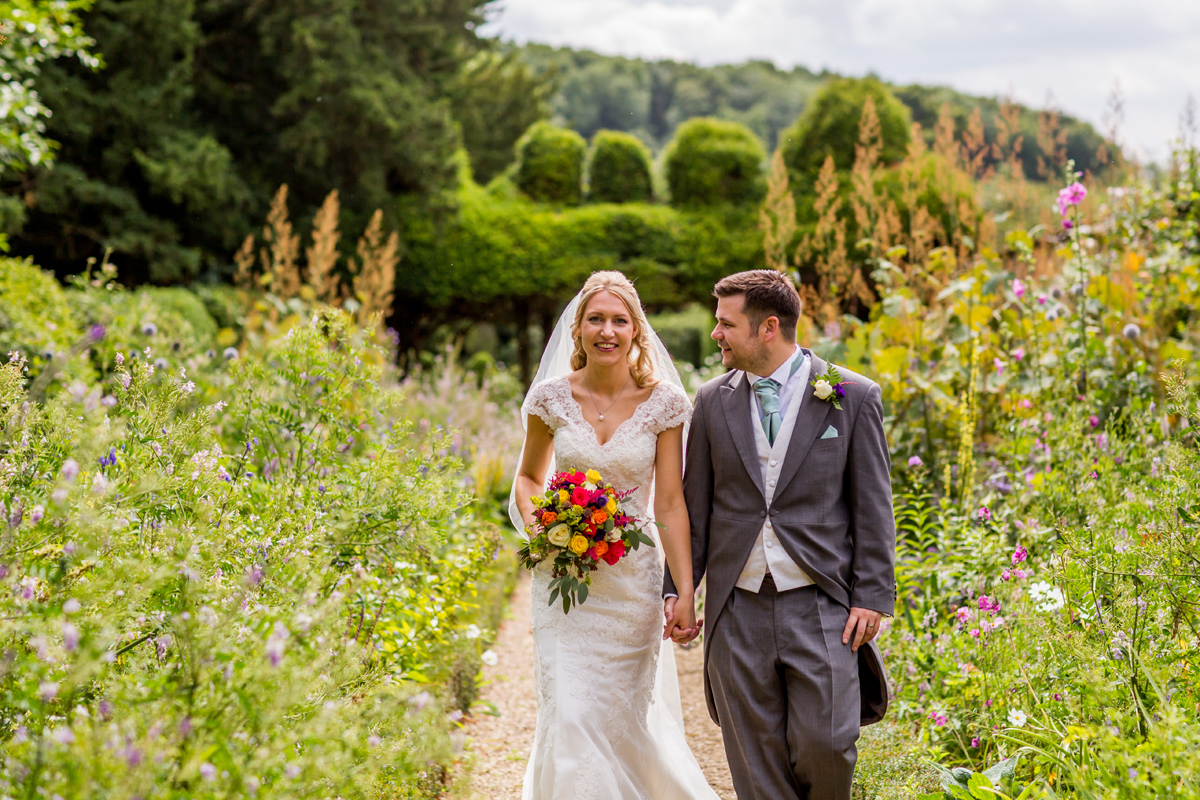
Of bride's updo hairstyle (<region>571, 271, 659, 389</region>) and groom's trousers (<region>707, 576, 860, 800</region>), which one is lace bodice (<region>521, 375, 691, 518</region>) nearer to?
bride's updo hairstyle (<region>571, 271, 659, 389</region>)

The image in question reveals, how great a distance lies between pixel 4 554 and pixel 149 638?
42 cm

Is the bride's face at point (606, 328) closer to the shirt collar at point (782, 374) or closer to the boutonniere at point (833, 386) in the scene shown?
the shirt collar at point (782, 374)

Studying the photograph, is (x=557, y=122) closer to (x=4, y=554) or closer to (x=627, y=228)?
(x=627, y=228)

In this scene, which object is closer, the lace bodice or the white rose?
the white rose

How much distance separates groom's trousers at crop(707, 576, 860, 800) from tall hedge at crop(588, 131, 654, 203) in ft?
40.1

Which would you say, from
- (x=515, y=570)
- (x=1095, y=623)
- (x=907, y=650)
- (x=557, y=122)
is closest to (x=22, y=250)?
(x=515, y=570)

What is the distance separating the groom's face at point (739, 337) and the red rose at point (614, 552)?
718mm

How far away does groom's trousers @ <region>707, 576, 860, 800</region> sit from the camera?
2576mm

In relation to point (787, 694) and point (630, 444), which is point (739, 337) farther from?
point (787, 694)

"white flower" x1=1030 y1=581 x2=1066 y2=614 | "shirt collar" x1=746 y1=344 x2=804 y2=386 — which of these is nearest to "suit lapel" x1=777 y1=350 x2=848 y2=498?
"shirt collar" x1=746 y1=344 x2=804 y2=386

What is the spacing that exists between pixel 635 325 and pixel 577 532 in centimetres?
91

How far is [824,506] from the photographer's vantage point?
8.92 ft

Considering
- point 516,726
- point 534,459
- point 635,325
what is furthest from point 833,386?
point 516,726

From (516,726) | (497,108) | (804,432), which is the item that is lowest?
(516,726)
